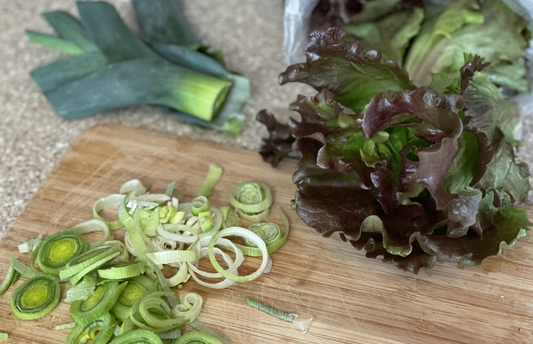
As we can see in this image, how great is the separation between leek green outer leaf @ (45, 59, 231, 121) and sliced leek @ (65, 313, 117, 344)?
34.4 inches

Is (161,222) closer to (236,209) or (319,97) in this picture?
(236,209)

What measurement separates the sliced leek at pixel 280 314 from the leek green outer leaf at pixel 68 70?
1.19 meters

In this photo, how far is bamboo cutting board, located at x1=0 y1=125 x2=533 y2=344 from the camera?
3.95 ft

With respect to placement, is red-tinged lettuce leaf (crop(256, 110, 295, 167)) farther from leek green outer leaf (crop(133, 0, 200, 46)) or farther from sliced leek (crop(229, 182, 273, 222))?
leek green outer leaf (crop(133, 0, 200, 46))

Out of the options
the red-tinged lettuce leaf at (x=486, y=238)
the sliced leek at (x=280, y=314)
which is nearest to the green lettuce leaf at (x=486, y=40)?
the red-tinged lettuce leaf at (x=486, y=238)

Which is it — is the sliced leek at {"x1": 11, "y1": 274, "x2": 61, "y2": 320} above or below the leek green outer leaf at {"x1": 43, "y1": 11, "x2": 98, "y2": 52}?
below

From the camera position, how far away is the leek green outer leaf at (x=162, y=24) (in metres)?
2.09

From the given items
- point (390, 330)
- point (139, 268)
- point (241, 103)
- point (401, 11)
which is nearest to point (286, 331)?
point (390, 330)

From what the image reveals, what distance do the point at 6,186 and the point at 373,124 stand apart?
1.31 m

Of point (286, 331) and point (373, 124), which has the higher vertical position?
point (373, 124)

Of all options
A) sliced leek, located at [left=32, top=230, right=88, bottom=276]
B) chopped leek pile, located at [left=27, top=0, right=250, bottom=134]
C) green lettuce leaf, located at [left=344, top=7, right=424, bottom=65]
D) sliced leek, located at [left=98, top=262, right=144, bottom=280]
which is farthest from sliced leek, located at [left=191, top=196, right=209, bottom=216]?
green lettuce leaf, located at [left=344, top=7, right=424, bottom=65]

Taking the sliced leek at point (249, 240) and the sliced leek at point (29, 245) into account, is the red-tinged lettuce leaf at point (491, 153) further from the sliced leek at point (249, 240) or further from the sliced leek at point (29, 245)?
the sliced leek at point (29, 245)

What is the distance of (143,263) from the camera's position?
1.33m

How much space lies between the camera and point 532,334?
1192 millimetres
